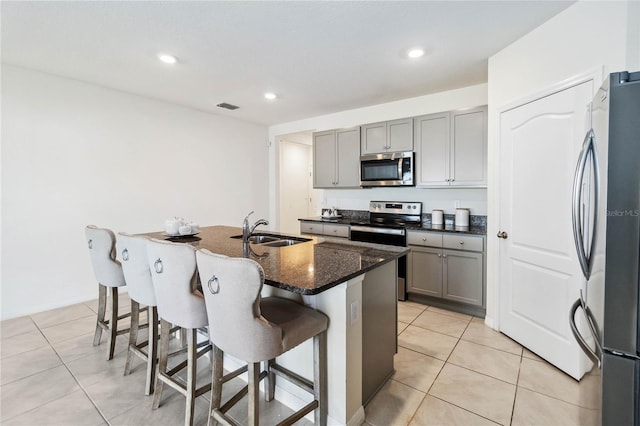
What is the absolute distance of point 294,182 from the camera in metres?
6.29

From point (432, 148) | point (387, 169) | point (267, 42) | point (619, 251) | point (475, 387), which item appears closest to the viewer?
point (619, 251)

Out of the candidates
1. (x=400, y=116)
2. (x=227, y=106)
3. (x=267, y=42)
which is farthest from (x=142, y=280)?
(x=400, y=116)

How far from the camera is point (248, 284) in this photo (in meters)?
1.23

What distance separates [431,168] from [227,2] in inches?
108

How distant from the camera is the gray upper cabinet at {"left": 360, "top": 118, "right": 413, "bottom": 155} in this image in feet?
12.6

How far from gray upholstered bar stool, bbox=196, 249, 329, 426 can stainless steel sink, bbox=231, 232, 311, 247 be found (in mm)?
1051

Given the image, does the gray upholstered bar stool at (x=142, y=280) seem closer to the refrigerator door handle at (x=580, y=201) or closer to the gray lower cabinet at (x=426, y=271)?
the refrigerator door handle at (x=580, y=201)

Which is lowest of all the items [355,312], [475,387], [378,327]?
[475,387]

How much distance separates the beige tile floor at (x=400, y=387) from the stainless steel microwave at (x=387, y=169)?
6.20ft

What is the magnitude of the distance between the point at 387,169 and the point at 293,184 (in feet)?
8.83

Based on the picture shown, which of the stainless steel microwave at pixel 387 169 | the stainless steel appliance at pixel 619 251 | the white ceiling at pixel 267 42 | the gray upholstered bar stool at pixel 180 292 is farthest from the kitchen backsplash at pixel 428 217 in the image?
the gray upholstered bar stool at pixel 180 292

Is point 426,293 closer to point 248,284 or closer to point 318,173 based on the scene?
point 318,173

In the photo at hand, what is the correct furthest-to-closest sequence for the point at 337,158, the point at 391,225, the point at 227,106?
the point at 337,158
the point at 227,106
the point at 391,225

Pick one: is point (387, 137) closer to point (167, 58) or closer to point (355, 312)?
point (167, 58)
